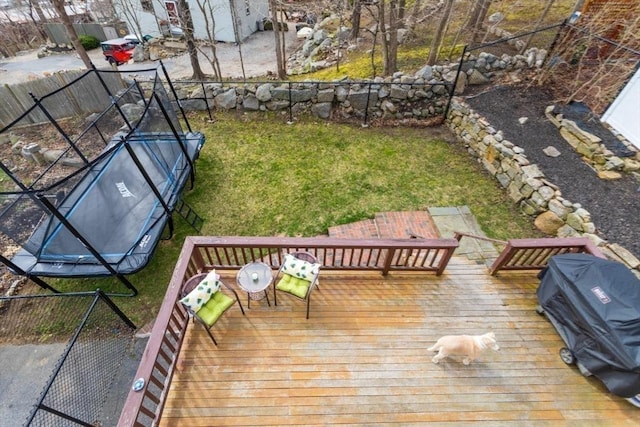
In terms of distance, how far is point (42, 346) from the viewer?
462 cm

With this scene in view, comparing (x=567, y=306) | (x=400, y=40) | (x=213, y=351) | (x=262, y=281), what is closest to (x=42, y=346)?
(x=213, y=351)

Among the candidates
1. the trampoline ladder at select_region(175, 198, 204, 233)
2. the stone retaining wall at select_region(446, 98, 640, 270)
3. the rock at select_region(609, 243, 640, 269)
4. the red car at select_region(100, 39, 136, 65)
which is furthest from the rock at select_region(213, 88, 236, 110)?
the red car at select_region(100, 39, 136, 65)

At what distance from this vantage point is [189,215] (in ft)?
20.6

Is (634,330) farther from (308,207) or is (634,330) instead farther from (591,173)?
(308,207)

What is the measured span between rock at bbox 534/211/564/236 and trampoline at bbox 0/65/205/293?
717 cm

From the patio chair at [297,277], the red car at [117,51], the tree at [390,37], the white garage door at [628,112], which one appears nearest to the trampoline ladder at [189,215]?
Result: the patio chair at [297,277]

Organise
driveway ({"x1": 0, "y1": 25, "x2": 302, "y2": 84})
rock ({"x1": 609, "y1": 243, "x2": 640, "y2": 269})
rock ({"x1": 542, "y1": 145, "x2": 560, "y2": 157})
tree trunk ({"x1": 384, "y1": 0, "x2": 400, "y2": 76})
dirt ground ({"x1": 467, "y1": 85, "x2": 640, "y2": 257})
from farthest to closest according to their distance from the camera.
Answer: driveway ({"x1": 0, "y1": 25, "x2": 302, "y2": 84}) → tree trunk ({"x1": 384, "y1": 0, "x2": 400, "y2": 76}) → rock ({"x1": 542, "y1": 145, "x2": 560, "y2": 157}) → dirt ground ({"x1": 467, "y1": 85, "x2": 640, "y2": 257}) → rock ({"x1": 609, "y1": 243, "x2": 640, "y2": 269})

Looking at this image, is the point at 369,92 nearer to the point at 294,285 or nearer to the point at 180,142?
the point at 180,142

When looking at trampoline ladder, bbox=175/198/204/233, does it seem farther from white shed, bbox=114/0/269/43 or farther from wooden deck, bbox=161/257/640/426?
white shed, bbox=114/0/269/43

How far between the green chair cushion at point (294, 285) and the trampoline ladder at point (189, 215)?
3007mm

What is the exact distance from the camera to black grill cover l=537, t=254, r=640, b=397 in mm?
2977

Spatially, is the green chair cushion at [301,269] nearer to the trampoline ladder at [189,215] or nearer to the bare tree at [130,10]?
the trampoline ladder at [189,215]

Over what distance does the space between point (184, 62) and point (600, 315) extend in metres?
18.7

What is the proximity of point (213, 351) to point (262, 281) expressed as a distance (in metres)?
1.01
